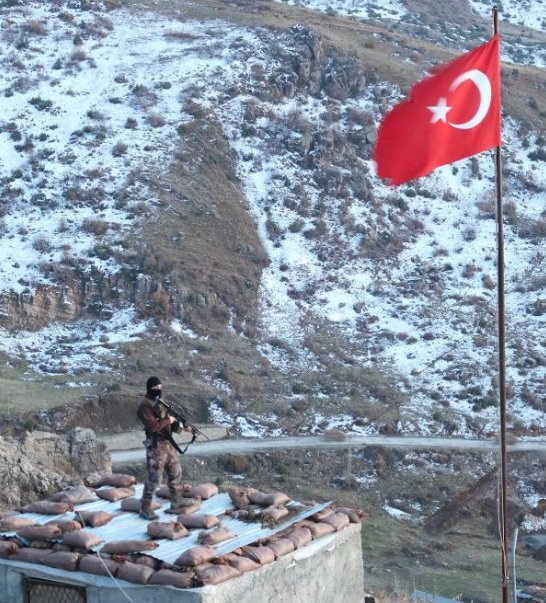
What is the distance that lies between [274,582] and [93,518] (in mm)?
1806

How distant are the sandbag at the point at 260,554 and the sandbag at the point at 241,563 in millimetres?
50

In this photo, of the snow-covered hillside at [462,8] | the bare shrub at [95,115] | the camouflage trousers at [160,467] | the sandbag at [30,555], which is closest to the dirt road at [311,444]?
the camouflage trousers at [160,467]

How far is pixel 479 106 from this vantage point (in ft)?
33.4

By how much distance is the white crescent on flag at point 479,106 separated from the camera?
33.4ft

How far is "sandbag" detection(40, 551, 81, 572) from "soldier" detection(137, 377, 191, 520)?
3.87 feet

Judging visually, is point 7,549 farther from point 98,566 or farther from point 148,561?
point 148,561

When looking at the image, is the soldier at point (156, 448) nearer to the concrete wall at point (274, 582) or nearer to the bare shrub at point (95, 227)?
the concrete wall at point (274, 582)

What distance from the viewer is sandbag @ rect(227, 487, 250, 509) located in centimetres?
1032

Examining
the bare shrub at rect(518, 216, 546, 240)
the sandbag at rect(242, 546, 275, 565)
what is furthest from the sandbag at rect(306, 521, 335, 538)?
the bare shrub at rect(518, 216, 546, 240)

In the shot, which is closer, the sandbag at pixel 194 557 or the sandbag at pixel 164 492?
the sandbag at pixel 194 557

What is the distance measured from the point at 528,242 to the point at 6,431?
25.3 meters

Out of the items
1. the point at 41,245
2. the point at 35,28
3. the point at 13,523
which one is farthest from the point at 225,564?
the point at 35,28

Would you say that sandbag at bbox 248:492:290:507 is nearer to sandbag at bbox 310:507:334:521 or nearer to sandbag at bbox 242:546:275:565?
sandbag at bbox 310:507:334:521

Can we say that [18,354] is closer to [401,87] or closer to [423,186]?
[423,186]
